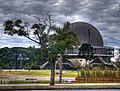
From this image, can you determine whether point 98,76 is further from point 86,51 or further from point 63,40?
point 86,51

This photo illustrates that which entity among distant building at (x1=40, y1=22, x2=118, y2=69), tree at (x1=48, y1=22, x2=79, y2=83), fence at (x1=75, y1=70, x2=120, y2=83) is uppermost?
distant building at (x1=40, y1=22, x2=118, y2=69)

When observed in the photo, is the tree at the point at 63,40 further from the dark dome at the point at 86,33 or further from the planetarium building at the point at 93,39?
the dark dome at the point at 86,33

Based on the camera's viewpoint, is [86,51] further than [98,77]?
Yes

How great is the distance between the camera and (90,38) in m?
104

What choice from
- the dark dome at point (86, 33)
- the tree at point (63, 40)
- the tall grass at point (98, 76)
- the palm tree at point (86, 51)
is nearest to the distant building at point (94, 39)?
the dark dome at point (86, 33)

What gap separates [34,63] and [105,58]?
30.1m

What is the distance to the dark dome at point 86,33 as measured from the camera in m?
103

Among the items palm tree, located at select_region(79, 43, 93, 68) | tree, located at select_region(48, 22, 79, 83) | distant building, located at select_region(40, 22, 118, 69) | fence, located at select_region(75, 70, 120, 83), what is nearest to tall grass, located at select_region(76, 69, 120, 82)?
fence, located at select_region(75, 70, 120, 83)

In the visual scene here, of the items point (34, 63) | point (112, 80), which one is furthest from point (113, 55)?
point (112, 80)

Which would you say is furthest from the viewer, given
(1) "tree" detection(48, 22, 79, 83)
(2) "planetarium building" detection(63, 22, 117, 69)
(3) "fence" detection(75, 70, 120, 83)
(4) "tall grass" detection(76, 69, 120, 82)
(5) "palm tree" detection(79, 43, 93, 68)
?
(2) "planetarium building" detection(63, 22, 117, 69)

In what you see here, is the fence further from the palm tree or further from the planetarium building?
the planetarium building

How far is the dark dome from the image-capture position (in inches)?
4060

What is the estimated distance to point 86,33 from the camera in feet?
341

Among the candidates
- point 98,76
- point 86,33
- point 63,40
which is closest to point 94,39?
point 86,33
